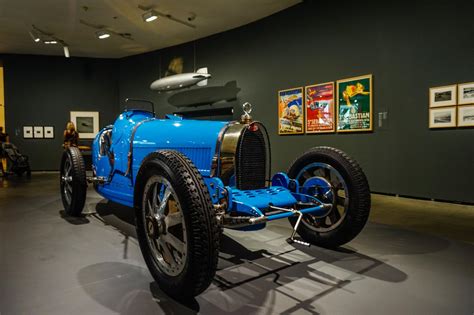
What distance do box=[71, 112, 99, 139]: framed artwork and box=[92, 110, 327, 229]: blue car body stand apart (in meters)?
7.38

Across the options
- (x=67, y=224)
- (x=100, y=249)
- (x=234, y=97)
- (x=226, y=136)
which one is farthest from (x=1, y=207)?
(x=234, y=97)

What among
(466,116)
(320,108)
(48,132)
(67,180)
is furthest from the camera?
(48,132)

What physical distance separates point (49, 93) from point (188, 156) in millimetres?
9606

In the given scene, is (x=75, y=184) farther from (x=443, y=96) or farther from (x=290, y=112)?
(x=443, y=96)

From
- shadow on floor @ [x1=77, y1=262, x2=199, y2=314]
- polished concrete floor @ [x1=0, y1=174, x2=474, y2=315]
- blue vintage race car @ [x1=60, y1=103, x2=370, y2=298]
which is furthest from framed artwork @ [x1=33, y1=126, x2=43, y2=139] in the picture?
shadow on floor @ [x1=77, y1=262, x2=199, y2=314]

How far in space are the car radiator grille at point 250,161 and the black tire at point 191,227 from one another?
0.73 meters

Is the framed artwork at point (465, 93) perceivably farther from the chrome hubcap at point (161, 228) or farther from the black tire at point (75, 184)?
the black tire at point (75, 184)

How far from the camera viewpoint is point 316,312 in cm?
165

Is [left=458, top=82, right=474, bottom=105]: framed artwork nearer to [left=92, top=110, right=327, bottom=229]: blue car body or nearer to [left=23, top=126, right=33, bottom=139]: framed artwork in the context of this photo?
[left=92, top=110, right=327, bottom=229]: blue car body

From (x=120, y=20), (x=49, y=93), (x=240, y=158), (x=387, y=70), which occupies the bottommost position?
(x=240, y=158)

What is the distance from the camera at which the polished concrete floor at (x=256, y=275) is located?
1713mm

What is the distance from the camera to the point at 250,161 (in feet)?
8.34

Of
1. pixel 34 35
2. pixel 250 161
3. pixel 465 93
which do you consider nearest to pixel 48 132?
pixel 34 35

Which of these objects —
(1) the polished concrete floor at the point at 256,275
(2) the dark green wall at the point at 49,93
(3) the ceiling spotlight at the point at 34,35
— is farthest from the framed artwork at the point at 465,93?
(2) the dark green wall at the point at 49,93
